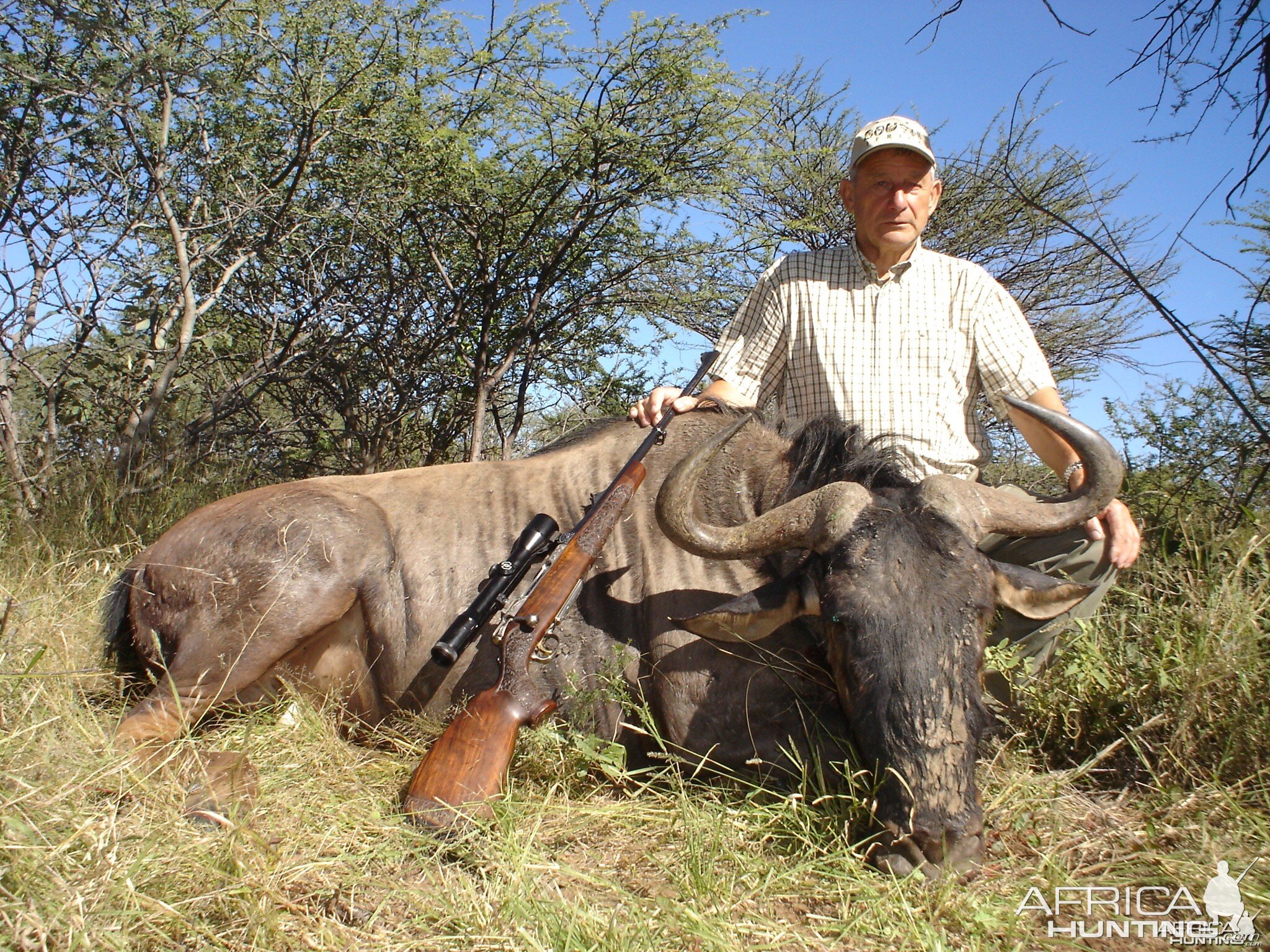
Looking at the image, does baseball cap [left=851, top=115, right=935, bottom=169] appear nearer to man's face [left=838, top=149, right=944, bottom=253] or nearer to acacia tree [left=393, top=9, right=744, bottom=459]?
man's face [left=838, top=149, right=944, bottom=253]

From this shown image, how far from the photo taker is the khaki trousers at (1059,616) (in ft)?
11.3

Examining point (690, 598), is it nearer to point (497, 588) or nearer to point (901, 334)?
point (497, 588)

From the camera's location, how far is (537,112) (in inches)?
289

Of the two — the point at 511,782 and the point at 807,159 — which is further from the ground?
the point at 807,159

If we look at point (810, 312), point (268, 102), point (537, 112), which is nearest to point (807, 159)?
point (537, 112)

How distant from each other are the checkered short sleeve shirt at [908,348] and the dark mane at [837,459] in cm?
29

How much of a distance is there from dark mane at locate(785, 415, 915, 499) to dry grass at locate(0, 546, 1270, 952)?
1.11m

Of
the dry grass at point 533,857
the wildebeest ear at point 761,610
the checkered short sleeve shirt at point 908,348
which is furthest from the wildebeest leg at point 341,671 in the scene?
the checkered short sleeve shirt at point 908,348

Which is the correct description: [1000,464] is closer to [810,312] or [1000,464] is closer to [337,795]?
[810,312]

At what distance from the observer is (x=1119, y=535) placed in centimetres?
325

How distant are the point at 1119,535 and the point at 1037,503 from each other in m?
0.38

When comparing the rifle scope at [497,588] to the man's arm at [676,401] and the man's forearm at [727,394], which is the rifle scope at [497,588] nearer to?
the man's arm at [676,401]

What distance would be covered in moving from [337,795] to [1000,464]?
8.37 metres

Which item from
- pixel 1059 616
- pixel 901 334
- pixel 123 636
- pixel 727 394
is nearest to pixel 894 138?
pixel 901 334
